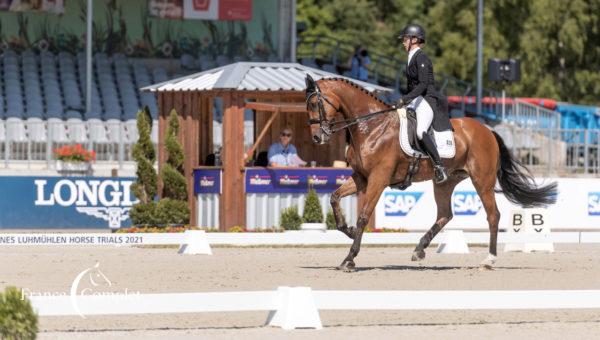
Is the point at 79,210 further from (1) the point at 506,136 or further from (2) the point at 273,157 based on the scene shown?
(1) the point at 506,136

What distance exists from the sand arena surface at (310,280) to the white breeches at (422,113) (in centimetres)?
163

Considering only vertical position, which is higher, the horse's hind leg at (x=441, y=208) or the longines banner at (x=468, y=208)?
the horse's hind leg at (x=441, y=208)

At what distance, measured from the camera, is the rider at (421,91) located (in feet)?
51.4

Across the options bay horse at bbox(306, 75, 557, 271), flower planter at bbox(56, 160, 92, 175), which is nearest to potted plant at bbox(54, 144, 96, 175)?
flower planter at bbox(56, 160, 92, 175)

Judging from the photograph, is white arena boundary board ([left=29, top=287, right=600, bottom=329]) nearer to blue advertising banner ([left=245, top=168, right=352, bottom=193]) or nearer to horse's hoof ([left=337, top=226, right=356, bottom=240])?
horse's hoof ([left=337, top=226, right=356, bottom=240])

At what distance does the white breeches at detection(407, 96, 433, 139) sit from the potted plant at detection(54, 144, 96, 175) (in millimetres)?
13138

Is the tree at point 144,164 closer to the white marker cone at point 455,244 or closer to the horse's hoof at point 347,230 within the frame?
the white marker cone at point 455,244

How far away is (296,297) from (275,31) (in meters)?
30.4

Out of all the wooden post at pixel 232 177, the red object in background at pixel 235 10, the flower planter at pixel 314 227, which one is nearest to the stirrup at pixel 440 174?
the flower planter at pixel 314 227

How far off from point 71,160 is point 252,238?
8.30 meters

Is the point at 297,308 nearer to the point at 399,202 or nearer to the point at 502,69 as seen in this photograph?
the point at 399,202

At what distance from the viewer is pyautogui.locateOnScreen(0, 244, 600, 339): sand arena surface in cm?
1080

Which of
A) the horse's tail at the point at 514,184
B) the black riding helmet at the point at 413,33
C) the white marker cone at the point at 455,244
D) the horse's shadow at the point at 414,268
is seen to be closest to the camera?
the black riding helmet at the point at 413,33

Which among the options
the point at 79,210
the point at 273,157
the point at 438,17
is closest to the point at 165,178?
the point at 273,157
